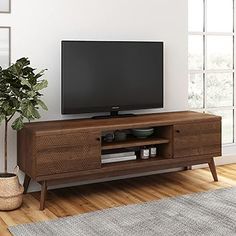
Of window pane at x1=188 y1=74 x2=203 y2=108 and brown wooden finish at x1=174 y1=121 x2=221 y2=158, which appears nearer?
brown wooden finish at x1=174 y1=121 x2=221 y2=158

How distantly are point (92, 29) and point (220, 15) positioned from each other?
5.34ft

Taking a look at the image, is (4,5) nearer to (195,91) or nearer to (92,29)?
(92,29)

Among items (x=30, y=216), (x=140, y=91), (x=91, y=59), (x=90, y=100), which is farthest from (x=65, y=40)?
(x=30, y=216)

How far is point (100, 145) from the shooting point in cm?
389

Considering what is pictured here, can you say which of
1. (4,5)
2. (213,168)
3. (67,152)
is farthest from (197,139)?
(4,5)

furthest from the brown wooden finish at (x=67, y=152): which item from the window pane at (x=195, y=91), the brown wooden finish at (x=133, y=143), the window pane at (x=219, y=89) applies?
the window pane at (x=219, y=89)

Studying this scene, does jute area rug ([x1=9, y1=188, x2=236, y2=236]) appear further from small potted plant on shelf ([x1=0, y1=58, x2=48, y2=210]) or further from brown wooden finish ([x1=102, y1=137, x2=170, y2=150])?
brown wooden finish ([x1=102, y1=137, x2=170, y2=150])

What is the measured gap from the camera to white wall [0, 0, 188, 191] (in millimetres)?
4020

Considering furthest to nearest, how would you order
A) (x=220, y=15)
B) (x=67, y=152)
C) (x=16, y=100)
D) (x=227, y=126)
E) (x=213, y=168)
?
(x=227, y=126) → (x=220, y=15) → (x=213, y=168) → (x=67, y=152) → (x=16, y=100)

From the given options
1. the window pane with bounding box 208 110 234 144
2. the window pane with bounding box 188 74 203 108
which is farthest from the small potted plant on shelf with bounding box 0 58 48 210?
the window pane with bounding box 208 110 234 144

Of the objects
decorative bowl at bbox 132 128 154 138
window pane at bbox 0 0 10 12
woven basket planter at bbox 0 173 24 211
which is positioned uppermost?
window pane at bbox 0 0 10 12

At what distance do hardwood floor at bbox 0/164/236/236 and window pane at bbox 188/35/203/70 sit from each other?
1090 mm

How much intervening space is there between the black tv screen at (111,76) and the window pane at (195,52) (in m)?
0.62

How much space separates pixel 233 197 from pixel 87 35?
187 centimetres
